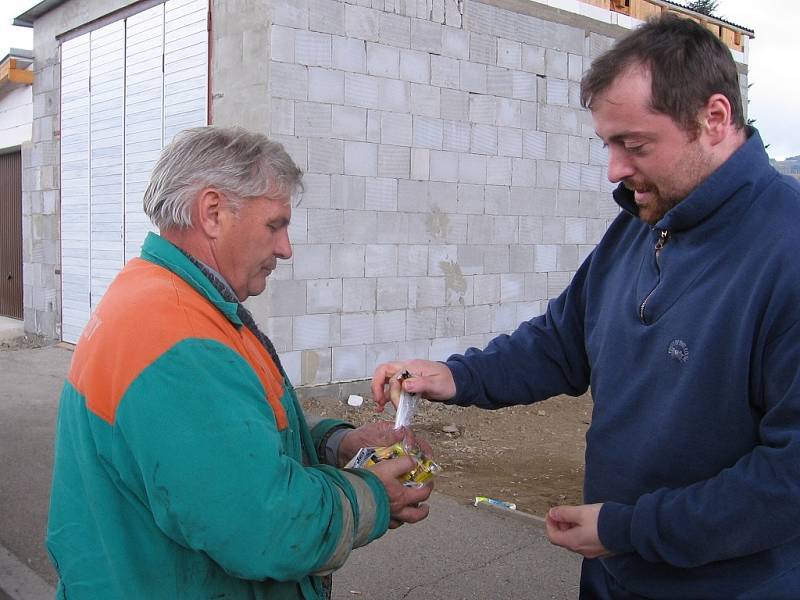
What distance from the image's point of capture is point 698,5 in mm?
34125

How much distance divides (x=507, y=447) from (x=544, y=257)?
343cm

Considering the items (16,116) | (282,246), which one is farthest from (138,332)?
(16,116)

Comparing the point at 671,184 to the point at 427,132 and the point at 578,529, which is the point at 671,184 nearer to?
the point at 578,529

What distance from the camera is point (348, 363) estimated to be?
8.38 metres

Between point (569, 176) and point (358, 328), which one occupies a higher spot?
point (569, 176)

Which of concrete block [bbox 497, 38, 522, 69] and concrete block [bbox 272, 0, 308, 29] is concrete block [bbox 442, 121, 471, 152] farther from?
concrete block [bbox 272, 0, 308, 29]

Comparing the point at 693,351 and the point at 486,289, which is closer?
Answer: the point at 693,351

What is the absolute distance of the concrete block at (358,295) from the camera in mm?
8242

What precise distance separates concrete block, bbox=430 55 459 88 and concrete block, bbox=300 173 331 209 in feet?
5.94

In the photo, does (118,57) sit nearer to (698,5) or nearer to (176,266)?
(176,266)

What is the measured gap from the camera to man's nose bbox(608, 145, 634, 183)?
6.63ft

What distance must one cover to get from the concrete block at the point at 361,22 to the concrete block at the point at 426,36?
49cm

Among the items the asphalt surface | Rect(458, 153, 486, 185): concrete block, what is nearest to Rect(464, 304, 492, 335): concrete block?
Rect(458, 153, 486, 185): concrete block

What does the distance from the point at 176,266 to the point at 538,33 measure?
342 inches
